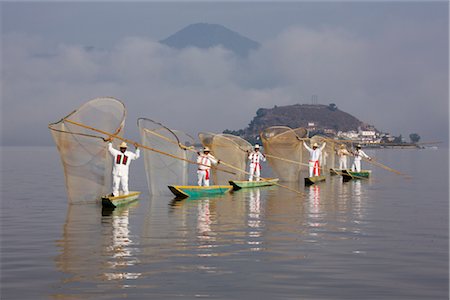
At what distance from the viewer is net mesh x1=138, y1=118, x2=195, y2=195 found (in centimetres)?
2727

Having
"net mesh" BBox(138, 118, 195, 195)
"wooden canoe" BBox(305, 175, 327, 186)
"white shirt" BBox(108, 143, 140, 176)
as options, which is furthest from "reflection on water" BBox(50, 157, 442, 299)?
"wooden canoe" BBox(305, 175, 327, 186)

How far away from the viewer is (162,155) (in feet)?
91.7

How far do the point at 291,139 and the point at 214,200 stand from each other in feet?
40.1

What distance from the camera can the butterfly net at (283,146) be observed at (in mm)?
39375

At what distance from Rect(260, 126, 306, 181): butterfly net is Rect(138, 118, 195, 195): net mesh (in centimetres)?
1041

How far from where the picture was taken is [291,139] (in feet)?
129

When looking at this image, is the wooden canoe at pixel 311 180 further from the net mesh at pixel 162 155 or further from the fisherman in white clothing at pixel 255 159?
the net mesh at pixel 162 155

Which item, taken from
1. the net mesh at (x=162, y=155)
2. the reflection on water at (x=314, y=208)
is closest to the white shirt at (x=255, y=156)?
the reflection on water at (x=314, y=208)

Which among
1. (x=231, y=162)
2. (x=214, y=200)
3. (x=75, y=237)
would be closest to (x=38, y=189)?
(x=231, y=162)

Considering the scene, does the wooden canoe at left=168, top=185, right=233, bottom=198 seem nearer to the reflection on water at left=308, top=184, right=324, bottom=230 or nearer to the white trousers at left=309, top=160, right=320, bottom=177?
the reflection on water at left=308, top=184, right=324, bottom=230

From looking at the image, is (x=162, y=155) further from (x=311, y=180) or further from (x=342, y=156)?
(x=342, y=156)

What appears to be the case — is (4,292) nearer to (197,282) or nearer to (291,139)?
(197,282)

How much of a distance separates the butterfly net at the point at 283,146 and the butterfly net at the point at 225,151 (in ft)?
13.2

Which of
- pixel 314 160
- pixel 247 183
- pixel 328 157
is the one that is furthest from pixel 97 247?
pixel 328 157
